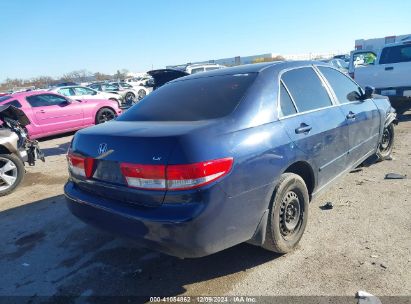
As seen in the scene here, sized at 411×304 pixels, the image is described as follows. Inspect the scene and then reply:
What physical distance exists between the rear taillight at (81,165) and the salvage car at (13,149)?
3.14 m

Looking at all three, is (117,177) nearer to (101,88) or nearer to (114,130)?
(114,130)

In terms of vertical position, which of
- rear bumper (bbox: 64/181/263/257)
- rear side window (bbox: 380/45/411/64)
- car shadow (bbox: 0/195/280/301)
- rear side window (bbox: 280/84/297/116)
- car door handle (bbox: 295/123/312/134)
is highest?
rear side window (bbox: 380/45/411/64)

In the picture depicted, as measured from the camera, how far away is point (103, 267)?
131 inches

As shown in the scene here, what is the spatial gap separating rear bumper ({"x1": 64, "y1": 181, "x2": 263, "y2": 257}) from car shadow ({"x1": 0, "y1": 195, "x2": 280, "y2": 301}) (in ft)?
1.16

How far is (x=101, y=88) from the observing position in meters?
25.3

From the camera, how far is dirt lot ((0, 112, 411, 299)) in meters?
2.89

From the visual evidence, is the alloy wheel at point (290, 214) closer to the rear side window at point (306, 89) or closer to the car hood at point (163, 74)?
the rear side window at point (306, 89)

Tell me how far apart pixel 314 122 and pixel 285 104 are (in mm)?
429

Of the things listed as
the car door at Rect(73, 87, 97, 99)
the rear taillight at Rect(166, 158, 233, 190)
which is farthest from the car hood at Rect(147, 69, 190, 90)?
the car door at Rect(73, 87, 97, 99)

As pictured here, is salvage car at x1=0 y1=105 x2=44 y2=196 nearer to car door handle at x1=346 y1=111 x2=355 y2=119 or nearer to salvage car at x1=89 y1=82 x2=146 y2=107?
car door handle at x1=346 y1=111 x2=355 y2=119

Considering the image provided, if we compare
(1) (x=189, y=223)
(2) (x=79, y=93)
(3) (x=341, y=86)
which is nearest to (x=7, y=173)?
(1) (x=189, y=223)

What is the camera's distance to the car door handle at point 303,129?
3.21m

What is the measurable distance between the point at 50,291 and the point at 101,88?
935 inches

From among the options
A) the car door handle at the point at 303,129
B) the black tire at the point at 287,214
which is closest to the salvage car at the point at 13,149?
the black tire at the point at 287,214
